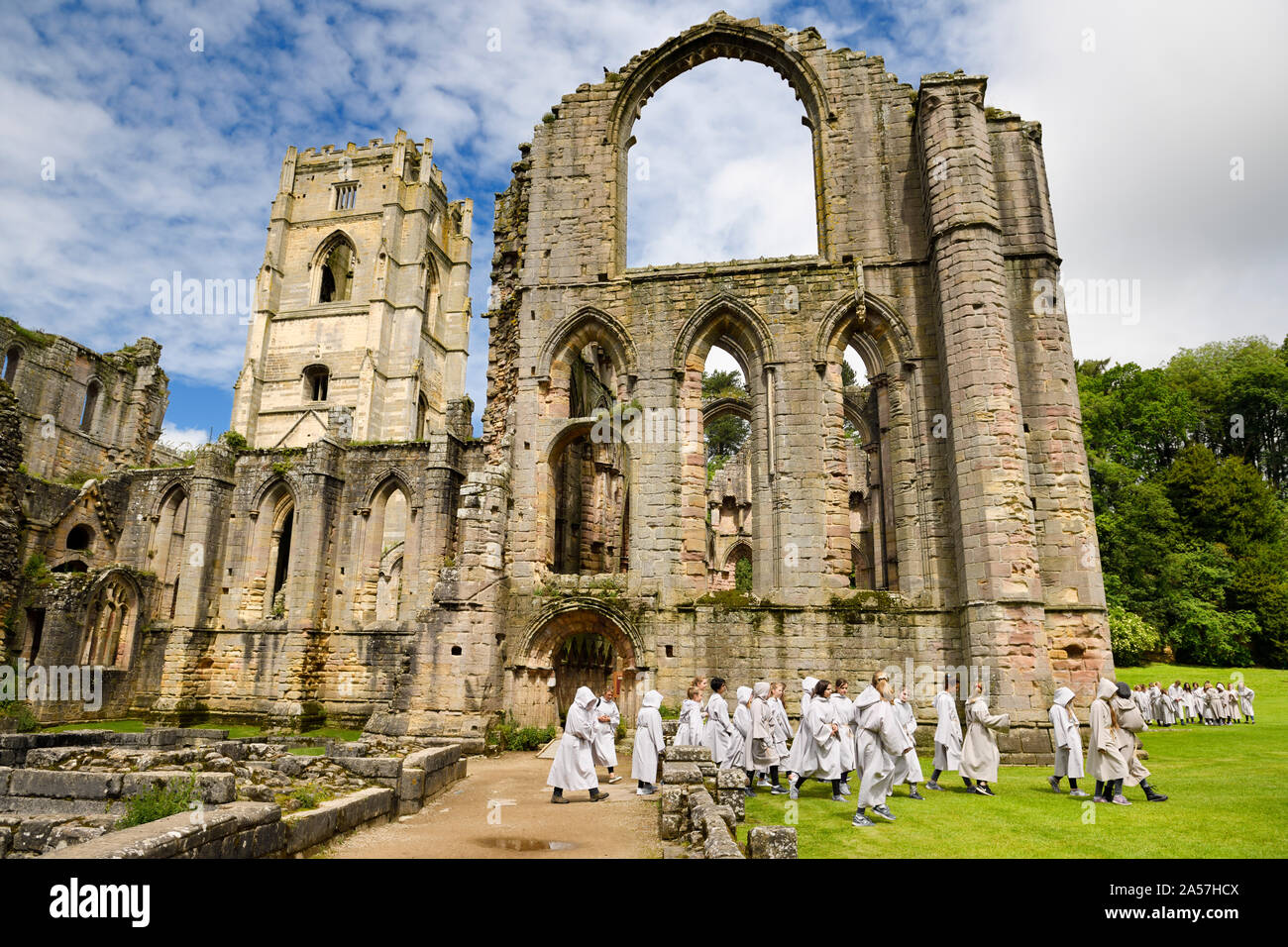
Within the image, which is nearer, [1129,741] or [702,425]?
[1129,741]

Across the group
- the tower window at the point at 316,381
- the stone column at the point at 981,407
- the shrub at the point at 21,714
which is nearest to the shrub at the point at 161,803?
the stone column at the point at 981,407

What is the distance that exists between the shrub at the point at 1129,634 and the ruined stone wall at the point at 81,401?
4174 cm

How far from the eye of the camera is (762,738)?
1083 cm

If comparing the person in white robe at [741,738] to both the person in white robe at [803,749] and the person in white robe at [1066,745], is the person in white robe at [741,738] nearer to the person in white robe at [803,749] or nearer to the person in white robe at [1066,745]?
the person in white robe at [803,749]

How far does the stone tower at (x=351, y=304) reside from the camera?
143 feet

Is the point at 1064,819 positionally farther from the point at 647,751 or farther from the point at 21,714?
the point at 21,714

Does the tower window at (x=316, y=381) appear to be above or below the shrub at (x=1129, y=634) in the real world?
above

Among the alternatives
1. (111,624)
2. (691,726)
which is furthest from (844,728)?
(111,624)

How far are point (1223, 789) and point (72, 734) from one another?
692 inches

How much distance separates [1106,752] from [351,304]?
146 feet

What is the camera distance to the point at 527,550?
1659 cm

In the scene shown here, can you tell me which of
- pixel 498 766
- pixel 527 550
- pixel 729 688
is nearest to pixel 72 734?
pixel 498 766

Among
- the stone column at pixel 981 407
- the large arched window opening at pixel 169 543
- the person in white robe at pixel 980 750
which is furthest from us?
the large arched window opening at pixel 169 543

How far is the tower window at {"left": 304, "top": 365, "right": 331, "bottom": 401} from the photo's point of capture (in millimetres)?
44656
